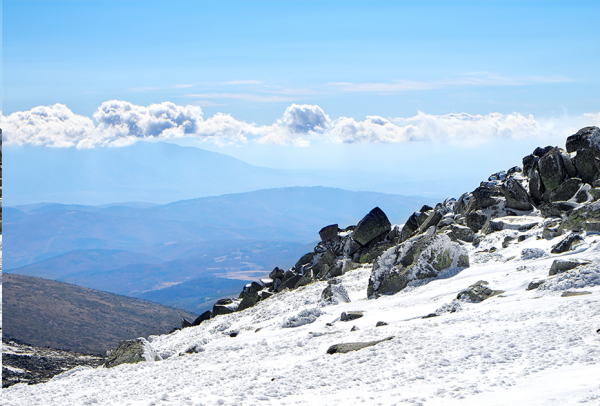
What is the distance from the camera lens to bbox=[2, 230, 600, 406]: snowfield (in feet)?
34.9

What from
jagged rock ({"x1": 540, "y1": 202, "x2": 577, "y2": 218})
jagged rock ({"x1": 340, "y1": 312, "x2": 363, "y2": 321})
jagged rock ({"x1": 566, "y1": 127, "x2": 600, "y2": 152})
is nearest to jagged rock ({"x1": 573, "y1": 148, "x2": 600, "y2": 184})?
jagged rock ({"x1": 566, "y1": 127, "x2": 600, "y2": 152})

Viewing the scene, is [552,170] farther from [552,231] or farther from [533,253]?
[533,253]

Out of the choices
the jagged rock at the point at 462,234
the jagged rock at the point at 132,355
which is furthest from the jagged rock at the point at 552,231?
the jagged rock at the point at 132,355

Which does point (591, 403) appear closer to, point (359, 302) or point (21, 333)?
point (359, 302)

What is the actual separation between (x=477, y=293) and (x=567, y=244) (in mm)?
7484

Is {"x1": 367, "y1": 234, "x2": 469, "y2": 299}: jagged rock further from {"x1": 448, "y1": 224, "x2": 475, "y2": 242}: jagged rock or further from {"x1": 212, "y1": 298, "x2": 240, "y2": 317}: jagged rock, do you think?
{"x1": 212, "y1": 298, "x2": 240, "y2": 317}: jagged rock

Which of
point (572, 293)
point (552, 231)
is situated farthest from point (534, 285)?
point (552, 231)

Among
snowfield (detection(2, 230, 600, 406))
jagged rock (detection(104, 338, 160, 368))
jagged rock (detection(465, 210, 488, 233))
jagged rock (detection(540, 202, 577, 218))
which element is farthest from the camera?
jagged rock (detection(465, 210, 488, 233))

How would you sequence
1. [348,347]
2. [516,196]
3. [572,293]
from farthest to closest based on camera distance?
[516,196] < [572,293] < [348,347]

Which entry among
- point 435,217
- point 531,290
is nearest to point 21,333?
point 435,217

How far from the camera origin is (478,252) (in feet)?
94.9

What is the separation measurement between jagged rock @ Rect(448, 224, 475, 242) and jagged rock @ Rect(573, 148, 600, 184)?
30.5ft

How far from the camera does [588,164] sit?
33938 mm

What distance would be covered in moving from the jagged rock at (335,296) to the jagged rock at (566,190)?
17646 millimetres
